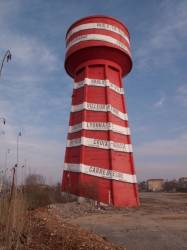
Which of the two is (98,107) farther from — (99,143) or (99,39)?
(99,39)

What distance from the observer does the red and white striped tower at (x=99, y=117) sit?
1952 cm

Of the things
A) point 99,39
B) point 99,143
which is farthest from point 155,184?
point 99,39

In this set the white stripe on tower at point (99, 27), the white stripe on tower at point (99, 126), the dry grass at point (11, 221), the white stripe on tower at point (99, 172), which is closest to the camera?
the dry grass at point (11, 221)

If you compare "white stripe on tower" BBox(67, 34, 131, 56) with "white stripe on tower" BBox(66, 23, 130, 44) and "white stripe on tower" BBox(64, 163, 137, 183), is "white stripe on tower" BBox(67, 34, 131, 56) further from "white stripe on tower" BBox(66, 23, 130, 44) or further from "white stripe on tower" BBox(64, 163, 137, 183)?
"white stripe on tower" BBox(64, 163, 137, 183)

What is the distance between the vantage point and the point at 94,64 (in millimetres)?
22547

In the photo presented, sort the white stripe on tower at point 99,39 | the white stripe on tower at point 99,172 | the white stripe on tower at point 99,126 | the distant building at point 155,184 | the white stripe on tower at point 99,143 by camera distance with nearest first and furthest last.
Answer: the white stripe on tower at point 99,172
the white stripe on tower at point 99,143
the white stripe on tower at point 99,126
the white stripe on tower at point 99,39
the distant building at point 155,184

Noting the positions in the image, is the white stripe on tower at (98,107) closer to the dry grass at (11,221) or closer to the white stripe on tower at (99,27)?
the white stripe on tower at (99,27)

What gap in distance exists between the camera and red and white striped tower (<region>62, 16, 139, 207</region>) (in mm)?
19516

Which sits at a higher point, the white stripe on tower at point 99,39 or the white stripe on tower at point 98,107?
the white stripe on tower at point 99,39

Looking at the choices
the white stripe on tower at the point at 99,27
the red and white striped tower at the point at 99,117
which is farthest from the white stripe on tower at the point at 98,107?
the white stripe on tower at the point at 99,27

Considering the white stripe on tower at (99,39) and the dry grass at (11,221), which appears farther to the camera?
the white stripe on tower at (99,39)

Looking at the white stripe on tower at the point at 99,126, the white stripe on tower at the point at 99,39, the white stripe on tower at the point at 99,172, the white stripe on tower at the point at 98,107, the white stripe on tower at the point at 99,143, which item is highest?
the white stripe on tower at the point at 99,39

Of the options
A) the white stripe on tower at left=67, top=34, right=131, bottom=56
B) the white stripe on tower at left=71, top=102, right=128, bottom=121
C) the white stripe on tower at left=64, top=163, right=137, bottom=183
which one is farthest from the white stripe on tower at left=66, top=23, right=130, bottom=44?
the white stripe on tower at left=64, top=163, right=137, bottom=183

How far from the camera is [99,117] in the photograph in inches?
830
